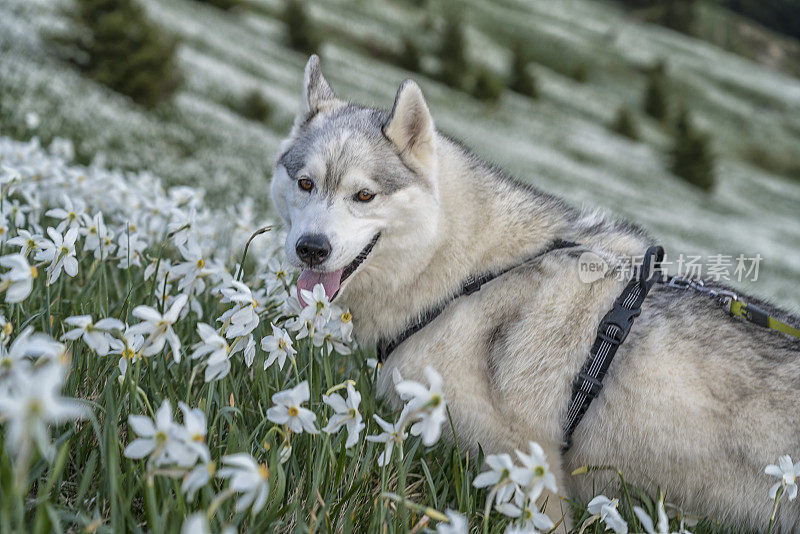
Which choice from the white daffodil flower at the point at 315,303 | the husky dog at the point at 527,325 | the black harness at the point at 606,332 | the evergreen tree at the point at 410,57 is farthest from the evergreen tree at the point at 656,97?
the white daffodil flower at the point at 315,303

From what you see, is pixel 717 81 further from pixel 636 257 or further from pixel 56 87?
pixel 636 257

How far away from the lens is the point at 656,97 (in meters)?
42.5

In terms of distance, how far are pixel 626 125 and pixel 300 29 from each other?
18.7 meters

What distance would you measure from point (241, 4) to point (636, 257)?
36.0 meters

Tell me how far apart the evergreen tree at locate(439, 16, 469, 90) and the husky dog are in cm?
3212

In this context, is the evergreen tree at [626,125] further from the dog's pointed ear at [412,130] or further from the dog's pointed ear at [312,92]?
the dog's pointed ear at [412,130]

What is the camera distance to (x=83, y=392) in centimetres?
281

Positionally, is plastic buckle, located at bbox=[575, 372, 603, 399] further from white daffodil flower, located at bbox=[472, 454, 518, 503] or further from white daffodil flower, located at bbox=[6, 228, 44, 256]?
white daffodil flower, located at bbox=[6, 228, 44, 256]

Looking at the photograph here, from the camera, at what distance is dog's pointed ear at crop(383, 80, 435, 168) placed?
3613 millimetres

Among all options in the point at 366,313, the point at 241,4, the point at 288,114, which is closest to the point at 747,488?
the point at 366,313

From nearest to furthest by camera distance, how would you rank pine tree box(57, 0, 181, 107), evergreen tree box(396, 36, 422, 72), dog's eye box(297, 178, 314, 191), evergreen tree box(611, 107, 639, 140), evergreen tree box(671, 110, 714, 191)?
dog's eye box(297, 178, 314, 191) < pine tree box(57, 0, 181, 107) < evergreen tree box(671, 110, 714, 191) < evergreen tree box(396, 36, 422, 72) < evergreen tree box(611, 107, 639, 140)

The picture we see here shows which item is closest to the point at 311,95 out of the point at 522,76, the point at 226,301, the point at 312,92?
the point at 312,92

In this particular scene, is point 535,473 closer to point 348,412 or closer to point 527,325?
point 348,412

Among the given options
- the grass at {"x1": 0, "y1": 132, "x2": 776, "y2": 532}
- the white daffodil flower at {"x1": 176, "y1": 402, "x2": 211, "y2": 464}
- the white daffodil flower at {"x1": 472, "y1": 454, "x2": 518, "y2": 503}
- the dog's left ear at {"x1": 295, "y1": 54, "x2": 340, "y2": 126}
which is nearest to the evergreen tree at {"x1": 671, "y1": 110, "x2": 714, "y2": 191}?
the dog's left ear at {"x1": 295, "y1": 54, "x2": 340, "y2": 126}
